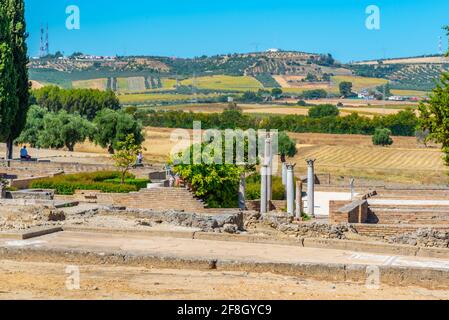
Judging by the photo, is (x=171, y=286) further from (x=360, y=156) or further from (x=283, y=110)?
(x=283, y=110)

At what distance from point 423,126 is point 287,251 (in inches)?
388

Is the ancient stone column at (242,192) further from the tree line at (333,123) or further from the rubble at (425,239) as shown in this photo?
the tree line at (333,123)

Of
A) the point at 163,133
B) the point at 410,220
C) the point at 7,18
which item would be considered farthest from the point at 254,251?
the point at 163,133

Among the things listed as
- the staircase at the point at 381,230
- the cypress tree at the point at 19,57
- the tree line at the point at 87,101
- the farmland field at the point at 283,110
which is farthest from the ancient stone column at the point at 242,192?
the farmland field at the point at 283,110

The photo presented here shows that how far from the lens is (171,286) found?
1490 centimetres

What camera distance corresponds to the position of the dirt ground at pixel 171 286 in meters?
14.1

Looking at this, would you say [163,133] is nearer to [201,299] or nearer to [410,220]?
[410,220]

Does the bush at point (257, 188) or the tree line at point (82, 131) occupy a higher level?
the tree line at point (82, 131)

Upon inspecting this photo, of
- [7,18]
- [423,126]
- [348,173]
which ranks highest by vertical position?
[7,18]

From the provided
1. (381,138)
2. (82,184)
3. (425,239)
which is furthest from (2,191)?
(381,138)

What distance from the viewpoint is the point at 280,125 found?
4528 inches

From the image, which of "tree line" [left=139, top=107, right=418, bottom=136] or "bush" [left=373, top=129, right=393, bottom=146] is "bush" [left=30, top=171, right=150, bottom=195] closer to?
"bush" [left=373, top=129, right=393, bottom=146]

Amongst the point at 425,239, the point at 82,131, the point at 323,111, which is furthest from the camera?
the point at 323,111

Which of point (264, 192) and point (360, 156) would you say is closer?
point (264, 192)
